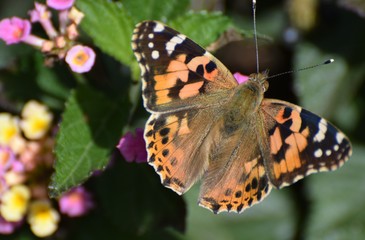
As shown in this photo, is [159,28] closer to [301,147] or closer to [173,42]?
[173,42]

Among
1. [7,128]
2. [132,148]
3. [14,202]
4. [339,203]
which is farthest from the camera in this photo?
[339,203]

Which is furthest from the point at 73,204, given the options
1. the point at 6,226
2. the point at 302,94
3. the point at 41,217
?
the point at 302,94

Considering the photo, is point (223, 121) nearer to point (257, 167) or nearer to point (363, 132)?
point (257, 167)

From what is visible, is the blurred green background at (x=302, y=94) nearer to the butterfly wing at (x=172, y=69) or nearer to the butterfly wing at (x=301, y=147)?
the butterfly wing at (x=172, y=69)

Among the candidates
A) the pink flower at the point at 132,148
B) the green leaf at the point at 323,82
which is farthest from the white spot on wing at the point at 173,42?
the green leaf at the point at 323,82

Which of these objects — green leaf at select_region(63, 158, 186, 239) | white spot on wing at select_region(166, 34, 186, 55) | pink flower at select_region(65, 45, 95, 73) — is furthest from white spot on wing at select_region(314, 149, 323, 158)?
pink flower at select_region(65, 45, 95, 73)

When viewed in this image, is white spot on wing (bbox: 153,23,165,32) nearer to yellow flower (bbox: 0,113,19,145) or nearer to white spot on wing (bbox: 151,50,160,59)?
white spot on wing (bbox: 151,50,160,59)
